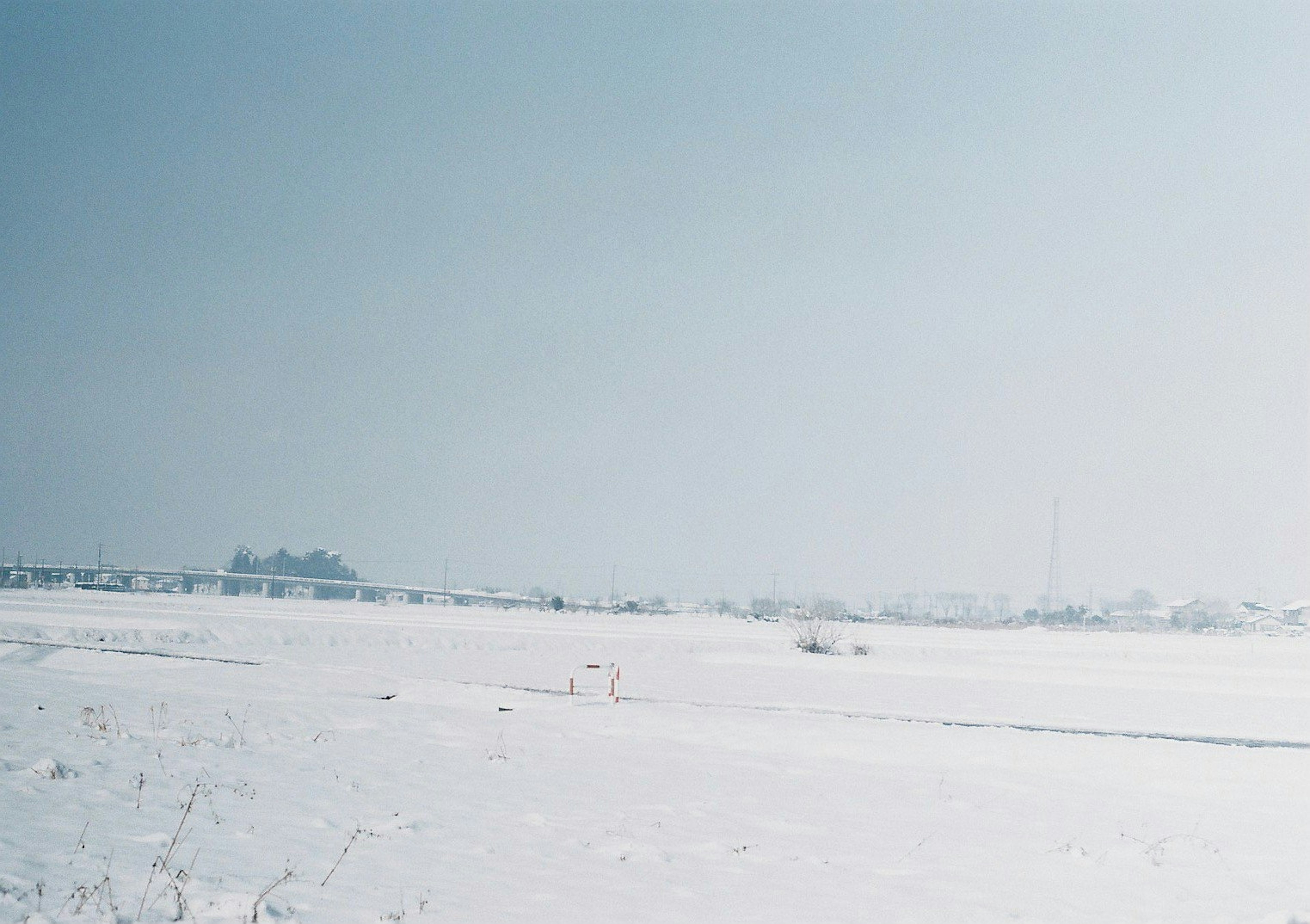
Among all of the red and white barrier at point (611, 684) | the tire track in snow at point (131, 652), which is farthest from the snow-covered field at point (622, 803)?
the tire track in snow at point (131, 652)

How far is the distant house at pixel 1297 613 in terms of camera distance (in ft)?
598

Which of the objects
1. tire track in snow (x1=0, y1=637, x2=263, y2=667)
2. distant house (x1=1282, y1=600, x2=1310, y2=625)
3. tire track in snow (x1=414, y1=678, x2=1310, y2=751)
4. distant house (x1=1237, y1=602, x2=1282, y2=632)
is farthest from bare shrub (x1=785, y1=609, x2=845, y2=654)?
distant house (x1=1282, y1=600, x2=1310, y2=625)

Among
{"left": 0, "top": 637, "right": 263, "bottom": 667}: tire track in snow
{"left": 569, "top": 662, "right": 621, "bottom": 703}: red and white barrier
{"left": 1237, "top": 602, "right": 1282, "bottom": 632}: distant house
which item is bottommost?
{"left": 1237, "top": 602, "right": 1282, "bottom": 632}: distant house

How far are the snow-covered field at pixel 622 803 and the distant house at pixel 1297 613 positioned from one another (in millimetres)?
178794

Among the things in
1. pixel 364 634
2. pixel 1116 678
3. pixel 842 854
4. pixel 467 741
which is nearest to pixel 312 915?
pixel 842 854

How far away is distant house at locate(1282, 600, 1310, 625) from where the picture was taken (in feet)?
598

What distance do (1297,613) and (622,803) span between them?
678 feet

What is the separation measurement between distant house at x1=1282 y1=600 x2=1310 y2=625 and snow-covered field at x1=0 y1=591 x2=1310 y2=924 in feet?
587

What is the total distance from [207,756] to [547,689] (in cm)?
1615

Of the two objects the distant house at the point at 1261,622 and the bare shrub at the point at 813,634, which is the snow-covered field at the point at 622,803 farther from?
the distant house at the point at 1261,622

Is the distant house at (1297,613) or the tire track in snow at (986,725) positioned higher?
the tire track in snow at (986,725)

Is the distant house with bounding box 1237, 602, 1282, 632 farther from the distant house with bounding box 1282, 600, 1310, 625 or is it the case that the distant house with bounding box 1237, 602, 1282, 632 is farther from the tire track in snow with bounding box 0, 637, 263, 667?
the tire track in snow with bounding box 0, 637, 263, 667

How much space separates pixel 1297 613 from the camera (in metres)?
183

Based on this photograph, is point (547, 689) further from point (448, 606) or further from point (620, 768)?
point (448, 606)
